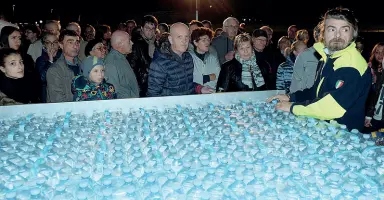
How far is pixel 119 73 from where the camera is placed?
4359 mm

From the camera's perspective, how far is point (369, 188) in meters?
1.15

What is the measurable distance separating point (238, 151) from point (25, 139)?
3.16 ft

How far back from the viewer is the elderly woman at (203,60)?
488 centimetres

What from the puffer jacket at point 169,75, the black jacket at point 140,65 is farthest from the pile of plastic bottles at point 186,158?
the black jacket at point 140,65

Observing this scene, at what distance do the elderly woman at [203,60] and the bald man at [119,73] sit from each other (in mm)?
891

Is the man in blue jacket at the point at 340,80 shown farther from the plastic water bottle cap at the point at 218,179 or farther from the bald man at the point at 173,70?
the bald man at the point at 173,70

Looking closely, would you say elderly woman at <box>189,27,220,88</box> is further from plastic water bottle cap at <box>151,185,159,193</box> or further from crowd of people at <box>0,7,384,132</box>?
plastic water bottle cap at <box>151,185,159,193</box>

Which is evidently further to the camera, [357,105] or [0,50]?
[0,50]

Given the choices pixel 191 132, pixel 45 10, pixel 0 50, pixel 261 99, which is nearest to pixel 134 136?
pixel 191 132

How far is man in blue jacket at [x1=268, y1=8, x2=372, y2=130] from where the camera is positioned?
2176 millimetres

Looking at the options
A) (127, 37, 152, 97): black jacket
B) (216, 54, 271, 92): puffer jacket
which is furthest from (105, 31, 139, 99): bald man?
(216, 54, 271, 92): puffer jacket

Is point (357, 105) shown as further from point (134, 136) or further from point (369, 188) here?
point (134, 136)

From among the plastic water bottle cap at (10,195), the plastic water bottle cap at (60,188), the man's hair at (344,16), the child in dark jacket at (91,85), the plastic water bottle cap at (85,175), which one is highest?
the man's hair at (344,16)

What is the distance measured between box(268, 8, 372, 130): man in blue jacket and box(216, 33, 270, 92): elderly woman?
1805 mm
